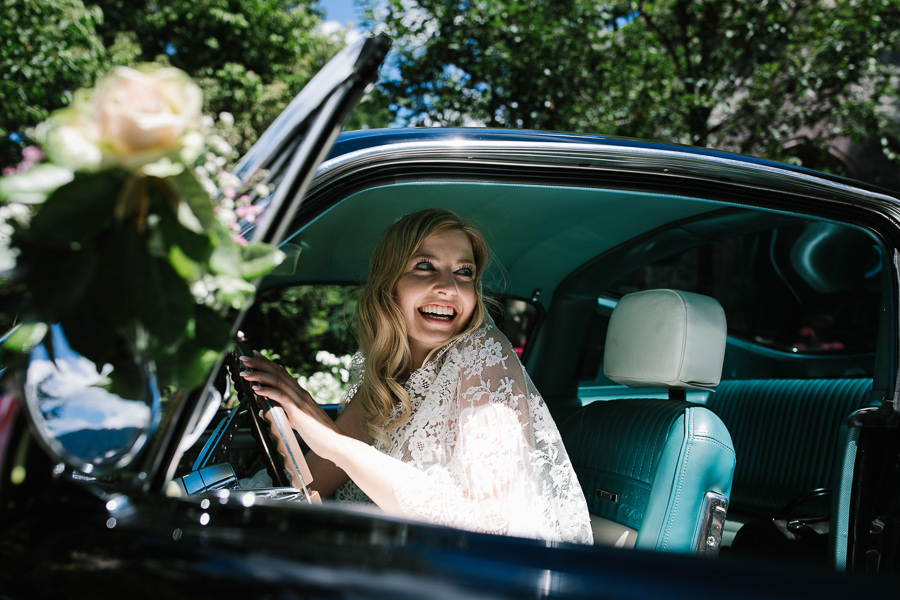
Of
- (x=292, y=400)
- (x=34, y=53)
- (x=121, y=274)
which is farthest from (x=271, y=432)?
(x=34, y=53)

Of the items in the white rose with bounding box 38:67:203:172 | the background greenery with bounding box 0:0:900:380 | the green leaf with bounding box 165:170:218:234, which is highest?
the background greenery with bounding box 0:0:900:380

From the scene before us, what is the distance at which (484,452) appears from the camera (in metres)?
1.79

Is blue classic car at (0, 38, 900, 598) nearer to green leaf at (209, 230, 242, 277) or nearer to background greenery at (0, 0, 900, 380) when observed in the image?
green leaf at (209, 230, 242, 277)

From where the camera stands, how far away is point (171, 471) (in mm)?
1003

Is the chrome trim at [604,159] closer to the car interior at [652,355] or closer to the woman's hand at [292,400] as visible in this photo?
the car interior at [652,355]

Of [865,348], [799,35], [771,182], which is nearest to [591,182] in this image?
[771,182]

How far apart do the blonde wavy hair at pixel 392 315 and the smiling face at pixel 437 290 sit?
2 cm

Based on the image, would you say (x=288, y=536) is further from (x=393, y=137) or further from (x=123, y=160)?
(x=393, y=137)

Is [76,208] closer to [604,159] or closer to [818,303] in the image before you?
[604,159]

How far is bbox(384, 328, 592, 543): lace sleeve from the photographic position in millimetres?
1746

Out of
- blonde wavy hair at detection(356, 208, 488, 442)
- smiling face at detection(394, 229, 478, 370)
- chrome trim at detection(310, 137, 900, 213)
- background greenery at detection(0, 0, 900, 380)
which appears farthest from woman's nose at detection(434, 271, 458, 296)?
background greenery at detection(0, 0, 900, 380)

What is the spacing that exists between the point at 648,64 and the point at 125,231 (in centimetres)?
668

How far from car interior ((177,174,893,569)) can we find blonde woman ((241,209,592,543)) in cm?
20

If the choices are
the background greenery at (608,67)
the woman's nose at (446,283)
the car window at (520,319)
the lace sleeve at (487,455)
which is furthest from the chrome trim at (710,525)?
the background greenery at (608,67)
